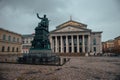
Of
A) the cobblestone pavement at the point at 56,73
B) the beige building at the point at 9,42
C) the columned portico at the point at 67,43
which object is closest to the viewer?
the cobblestone pavement at the point at 56,73

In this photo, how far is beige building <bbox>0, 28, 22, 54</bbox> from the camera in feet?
134

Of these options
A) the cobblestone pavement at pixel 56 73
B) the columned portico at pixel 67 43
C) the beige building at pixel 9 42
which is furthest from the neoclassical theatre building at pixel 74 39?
the cobblestone pavement at pixel 56 73

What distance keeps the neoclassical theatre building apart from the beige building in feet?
56.7

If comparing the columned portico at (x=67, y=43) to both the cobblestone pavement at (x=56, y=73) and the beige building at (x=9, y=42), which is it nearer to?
Result: the beige building at (x=9, y=42)

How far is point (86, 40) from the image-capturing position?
58.8 meters

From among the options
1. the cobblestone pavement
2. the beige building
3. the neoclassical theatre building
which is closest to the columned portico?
the neoclassical theatre building

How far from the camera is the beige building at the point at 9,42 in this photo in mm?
40803

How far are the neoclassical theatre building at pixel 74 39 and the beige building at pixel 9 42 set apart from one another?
17.3m

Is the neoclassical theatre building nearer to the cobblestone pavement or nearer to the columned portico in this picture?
the columned portico

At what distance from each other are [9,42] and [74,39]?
108 ft

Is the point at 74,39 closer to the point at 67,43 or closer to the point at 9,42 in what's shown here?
the point at 67,43

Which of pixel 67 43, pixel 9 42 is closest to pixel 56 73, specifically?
pixel 9 42

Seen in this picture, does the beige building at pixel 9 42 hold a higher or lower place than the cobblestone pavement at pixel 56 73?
higher

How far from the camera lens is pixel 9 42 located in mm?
45281
